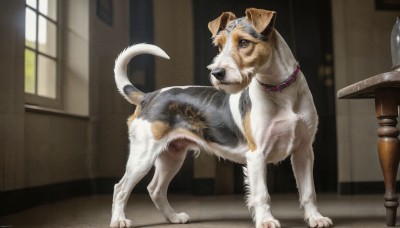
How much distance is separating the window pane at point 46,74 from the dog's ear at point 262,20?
1.09 m

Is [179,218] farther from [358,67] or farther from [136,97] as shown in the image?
[358,67]

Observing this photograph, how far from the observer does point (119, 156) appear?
2186 millimetres

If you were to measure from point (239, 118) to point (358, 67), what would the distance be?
111 cm

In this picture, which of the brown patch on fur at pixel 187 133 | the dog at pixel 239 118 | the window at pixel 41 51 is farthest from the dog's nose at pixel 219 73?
the window at pixel 41 51

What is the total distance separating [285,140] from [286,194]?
0.76 metres

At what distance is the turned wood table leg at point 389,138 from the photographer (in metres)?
1.53

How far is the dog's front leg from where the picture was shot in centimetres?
154

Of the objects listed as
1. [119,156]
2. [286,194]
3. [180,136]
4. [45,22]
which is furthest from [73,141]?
[286,194]

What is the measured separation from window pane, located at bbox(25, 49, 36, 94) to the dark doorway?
30.1 inches

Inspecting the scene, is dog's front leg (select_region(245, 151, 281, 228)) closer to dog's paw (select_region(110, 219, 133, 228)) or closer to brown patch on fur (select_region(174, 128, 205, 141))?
brown patch on fur (select_region(174, 128, 205, 141))

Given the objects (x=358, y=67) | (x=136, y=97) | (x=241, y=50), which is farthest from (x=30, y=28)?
(x=358, y=67)

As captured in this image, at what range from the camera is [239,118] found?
1.68m

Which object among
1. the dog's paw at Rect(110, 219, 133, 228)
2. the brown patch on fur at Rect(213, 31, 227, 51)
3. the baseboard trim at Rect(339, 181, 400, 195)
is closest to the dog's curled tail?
the brown patch on fur at Rect(213, 31, 227, 51)

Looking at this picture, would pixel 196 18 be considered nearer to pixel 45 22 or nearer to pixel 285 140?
pixel 45 22
